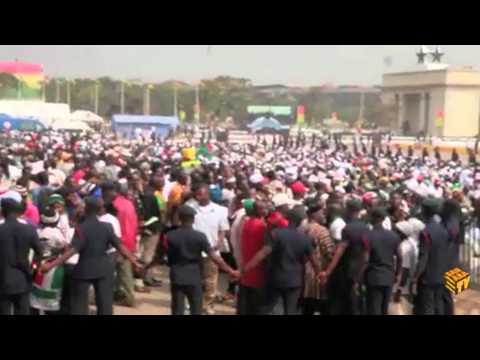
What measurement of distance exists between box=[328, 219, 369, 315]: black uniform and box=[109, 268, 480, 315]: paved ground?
3.74ft

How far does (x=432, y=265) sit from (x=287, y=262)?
4.50 feet

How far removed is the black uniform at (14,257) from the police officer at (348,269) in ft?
8.16

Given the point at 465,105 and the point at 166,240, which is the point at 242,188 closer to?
the point at 166,240

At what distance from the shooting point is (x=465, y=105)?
261 ft

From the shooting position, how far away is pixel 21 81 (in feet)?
313

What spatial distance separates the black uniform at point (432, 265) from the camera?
734 centimetres

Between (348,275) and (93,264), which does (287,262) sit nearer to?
(348,275)

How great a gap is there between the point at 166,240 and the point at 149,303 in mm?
2477

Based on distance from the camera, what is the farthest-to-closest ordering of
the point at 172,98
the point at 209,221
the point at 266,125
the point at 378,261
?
the point at 172,98
the point at 266,125
the point at 209,221
the point at 378,261

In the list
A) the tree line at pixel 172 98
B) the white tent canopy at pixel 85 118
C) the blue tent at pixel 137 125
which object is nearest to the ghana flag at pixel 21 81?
the tree line at pixel 172 98

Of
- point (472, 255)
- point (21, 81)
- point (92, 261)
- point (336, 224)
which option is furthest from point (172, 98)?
point (92, 261)

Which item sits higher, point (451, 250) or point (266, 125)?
point (266, 125)

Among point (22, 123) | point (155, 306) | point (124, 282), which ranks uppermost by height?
point (22, 123)
